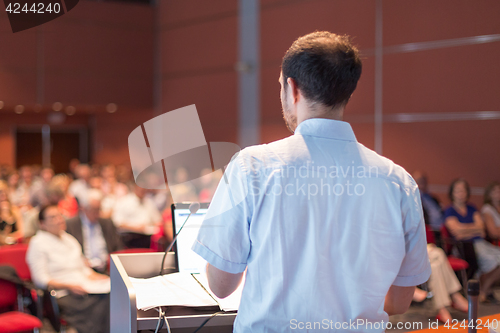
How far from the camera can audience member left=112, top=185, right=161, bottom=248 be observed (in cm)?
533

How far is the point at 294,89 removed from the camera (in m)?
1.00

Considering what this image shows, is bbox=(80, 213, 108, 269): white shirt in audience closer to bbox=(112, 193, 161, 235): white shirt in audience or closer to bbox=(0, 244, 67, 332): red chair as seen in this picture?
bbox=(0, 244, 67, 332): red chair

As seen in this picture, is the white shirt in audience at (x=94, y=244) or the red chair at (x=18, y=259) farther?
the white shirt in audience at (x=94, y=244)

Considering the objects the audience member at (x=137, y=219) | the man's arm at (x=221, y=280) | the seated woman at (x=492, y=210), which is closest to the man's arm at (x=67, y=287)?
the audience member at (x=137, y=219)

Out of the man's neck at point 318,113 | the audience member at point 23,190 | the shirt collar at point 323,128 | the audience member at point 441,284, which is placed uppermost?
the man's neck at point 318,113

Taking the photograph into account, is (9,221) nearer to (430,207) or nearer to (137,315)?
(137,315)

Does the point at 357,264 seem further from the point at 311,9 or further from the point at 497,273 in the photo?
the point at 311,9

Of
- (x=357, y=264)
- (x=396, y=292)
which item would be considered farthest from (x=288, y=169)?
(x=396, y=292)

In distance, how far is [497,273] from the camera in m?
4.67

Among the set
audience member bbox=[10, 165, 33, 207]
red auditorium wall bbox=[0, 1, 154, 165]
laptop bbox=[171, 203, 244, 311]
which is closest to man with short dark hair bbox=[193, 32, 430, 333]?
laptop bbox=[171, 203, 244, 311]

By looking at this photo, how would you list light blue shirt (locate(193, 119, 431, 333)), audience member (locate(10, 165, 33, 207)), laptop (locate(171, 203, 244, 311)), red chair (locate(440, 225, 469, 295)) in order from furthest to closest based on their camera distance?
audience member (locate(10, 165, 33, 207))
red chair (locate(440, 225, 469, 295))
laptop (locate(171, 203, 244, 311))
light blue shirt (locate(193, 119, 431, 333))

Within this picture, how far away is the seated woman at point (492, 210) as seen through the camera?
4.78 m

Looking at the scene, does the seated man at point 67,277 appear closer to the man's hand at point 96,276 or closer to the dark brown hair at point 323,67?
the man's hand at point 96,276

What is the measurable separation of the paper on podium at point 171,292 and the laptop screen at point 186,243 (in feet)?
0.14
